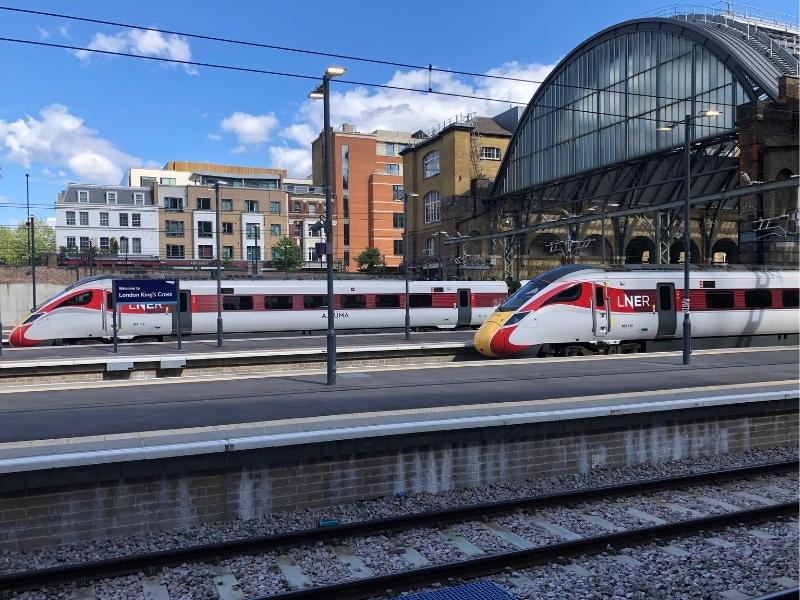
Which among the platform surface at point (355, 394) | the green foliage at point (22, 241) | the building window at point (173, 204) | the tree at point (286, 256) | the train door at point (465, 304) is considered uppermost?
the building window at point (173, 204)

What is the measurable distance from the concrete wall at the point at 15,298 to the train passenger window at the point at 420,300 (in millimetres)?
32134

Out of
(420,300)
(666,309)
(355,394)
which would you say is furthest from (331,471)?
(420,300)

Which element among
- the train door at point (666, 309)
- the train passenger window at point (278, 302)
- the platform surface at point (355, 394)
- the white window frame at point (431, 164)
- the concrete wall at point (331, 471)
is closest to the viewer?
the concrete wall at point (331, 471)

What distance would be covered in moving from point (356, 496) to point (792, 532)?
19.0 feet

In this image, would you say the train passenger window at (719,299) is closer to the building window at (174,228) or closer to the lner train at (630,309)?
the lner train at (630,309)

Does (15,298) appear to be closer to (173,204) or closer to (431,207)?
(173,204)

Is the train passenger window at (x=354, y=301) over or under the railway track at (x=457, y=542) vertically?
over

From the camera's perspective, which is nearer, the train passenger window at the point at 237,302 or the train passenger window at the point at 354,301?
the train passenger window at the point at 237,302

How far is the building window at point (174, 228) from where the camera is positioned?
7706 cm

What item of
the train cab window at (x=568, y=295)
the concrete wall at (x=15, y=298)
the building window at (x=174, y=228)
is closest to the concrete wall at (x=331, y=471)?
the train cab window at (x=568, y=295)

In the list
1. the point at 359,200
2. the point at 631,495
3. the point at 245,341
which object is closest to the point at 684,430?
the point at 631,495

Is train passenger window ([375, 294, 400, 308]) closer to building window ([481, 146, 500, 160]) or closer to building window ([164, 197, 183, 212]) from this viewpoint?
building window ([481, 146, 500, 160])

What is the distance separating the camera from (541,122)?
175ft

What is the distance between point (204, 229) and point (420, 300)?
5248 centimetres
